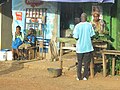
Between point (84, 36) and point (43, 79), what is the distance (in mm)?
1734

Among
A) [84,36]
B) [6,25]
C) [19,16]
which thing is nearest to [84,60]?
[84,36]

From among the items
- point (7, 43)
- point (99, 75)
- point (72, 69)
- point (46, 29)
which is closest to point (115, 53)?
point (99, 75)

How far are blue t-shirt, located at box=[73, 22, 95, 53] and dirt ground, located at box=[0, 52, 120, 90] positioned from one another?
0.93m

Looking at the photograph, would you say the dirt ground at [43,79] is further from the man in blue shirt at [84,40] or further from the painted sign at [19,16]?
the painted sign at [19,16]

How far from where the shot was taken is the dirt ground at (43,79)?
31.2 ft

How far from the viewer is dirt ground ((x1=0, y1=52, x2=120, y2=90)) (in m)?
9.52

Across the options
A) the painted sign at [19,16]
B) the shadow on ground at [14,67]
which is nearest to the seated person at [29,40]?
the shadow on ground at [14,67]

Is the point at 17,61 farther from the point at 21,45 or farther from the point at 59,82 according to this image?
the point at 59,82

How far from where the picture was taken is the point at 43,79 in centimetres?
1065

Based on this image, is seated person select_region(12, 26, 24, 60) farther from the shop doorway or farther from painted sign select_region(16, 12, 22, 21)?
the shop doorway

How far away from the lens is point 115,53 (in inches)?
A: 427

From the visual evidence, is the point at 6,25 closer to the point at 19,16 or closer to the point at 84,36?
the point at 19,16

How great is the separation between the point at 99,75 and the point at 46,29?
3805mm

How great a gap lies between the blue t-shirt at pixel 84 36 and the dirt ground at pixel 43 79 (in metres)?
0.93
